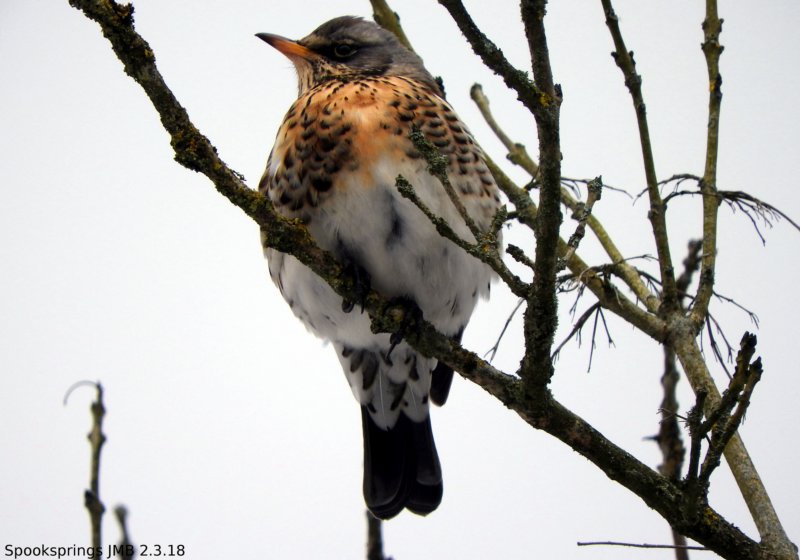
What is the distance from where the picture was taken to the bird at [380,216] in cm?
420

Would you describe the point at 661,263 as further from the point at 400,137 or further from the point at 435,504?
the point at 435,504

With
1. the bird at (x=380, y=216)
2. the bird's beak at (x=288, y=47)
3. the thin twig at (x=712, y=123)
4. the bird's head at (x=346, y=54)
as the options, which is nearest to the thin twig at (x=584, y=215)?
the bird at (x=380, y=216)

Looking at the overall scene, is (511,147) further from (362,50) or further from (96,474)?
(96,474)

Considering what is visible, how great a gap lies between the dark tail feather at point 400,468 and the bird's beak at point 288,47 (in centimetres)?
207

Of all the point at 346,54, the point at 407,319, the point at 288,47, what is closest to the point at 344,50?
the point at 346,54

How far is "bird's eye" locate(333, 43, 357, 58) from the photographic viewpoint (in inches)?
212

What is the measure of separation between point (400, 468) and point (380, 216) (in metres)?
1.78

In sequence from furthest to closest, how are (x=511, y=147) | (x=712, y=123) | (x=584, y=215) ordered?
(x=511, y=147), (x=712, y=123), (x=584, y=215)

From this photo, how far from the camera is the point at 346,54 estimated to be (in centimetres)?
539

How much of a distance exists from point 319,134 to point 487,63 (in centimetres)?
180

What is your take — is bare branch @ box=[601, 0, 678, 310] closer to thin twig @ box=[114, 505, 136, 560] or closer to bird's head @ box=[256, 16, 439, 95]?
bird's head @ box=[256, 16, 439, 95]

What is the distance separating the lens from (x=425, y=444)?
5379mm

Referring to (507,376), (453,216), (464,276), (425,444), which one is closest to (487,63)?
(507,376)

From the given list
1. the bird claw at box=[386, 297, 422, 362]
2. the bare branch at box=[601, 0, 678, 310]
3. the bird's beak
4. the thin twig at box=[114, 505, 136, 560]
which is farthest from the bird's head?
the thin twig at box=[114, 505, 136, 560]
